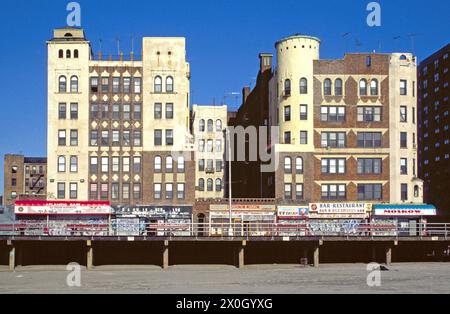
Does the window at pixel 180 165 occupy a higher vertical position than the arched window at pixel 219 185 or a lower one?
higher

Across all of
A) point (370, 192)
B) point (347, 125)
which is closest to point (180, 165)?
point (347, 125)

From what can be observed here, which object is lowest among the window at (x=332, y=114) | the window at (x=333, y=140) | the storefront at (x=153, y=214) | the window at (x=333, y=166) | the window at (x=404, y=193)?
the storefront at (x=153, y=214)

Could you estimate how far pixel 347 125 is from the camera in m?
84.4

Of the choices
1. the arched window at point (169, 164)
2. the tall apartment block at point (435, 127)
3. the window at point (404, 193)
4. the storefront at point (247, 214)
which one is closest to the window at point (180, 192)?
the arched window at point (169, 164)

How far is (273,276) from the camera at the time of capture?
56156 mm

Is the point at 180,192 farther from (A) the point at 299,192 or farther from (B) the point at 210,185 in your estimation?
(B) the point at 210,185

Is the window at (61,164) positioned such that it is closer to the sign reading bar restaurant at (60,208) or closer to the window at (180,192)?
the sign reading bar restaurant at (60,208)

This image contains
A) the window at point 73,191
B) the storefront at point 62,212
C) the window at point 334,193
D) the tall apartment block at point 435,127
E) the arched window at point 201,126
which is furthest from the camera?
the tall apartment block at point 435,127

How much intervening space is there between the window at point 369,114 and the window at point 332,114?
2.02 metres

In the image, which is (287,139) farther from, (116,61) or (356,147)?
(116,61)

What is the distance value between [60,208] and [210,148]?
99.0 feet

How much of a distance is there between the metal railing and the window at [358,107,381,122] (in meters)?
12.0

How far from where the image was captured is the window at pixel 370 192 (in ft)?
275
